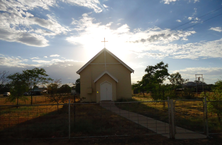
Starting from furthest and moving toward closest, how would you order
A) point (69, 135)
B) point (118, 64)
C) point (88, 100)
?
point (118, 64) → point (88, 100) → point (69, 135)

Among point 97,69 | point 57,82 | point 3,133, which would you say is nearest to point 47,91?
point 57,82

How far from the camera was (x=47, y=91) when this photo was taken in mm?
13922

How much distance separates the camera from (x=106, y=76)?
21.2 meters

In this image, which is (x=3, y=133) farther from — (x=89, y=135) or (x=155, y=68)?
(x=155, y=68)

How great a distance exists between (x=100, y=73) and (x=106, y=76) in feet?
7.10

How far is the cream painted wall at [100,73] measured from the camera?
74.0 feet

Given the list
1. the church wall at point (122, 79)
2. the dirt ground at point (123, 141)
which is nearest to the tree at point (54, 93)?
the dirt ground at point (123, 141)

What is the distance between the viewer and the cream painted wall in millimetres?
22562

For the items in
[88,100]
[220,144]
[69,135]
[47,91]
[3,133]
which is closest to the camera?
[220,144]

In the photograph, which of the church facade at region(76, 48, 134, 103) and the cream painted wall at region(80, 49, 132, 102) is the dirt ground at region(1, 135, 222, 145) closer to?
the church facade at region(76, 48, 134, 103)

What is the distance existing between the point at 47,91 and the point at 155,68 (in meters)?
32.2

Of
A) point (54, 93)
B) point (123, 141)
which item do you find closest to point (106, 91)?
point (54, 93)

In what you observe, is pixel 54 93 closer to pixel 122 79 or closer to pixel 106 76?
pixel 106 76

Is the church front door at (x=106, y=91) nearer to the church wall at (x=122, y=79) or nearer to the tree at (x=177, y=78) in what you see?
the church wall at (x=122, y=79)
